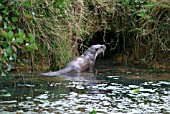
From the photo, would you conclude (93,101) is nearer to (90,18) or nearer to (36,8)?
(36,8)

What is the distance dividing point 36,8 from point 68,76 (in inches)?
48.6

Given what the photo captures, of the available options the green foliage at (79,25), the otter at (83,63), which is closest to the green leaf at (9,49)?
the green foliage at (79,25)

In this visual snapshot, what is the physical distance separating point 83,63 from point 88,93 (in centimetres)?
271

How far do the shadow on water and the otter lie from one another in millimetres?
222

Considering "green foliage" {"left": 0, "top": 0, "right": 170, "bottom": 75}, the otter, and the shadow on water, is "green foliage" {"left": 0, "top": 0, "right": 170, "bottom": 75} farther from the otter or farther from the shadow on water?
the shadow on water

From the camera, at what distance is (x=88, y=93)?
253 inches

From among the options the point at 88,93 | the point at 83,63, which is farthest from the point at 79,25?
the point at 88,93

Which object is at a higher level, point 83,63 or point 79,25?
point 79,25

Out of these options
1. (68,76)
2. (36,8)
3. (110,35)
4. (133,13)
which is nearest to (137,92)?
(68,76)

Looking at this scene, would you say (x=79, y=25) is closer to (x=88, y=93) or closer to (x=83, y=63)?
(x=83, y=63)

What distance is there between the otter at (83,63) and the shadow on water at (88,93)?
0.22 metres

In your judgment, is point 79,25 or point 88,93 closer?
point 88,93

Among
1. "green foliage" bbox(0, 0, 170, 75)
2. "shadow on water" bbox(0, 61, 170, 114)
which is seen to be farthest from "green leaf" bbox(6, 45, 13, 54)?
"green foliage" bbox(0, 0, 170, 75)

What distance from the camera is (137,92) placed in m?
6.57
